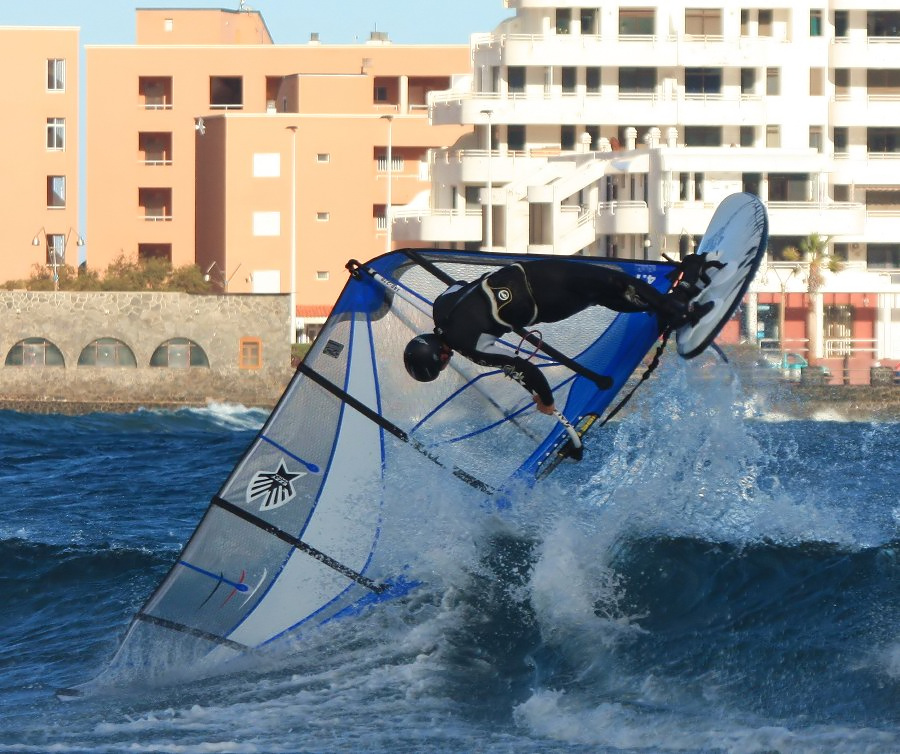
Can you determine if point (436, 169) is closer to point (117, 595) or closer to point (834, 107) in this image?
point (834, 107)

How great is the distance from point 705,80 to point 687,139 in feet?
6.07

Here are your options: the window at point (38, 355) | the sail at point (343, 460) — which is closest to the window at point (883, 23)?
the window at point (38, 355)

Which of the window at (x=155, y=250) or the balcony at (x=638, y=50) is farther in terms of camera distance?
the window at (x=155, y=250)

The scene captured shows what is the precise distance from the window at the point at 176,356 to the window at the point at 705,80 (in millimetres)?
17135

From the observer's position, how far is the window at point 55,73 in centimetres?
5531

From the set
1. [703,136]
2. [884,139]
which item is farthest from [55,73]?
[884,139]

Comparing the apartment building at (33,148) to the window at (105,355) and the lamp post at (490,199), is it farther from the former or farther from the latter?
the lamp post at (490,199)

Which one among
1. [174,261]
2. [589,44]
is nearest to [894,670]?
[589,44]

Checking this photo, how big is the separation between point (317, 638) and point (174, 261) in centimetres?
4942

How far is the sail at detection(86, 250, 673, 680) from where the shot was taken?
8445 mm

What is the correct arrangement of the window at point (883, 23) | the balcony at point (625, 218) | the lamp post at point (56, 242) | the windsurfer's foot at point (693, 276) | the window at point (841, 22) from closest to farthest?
the windsurfer's foot at point (693, 276) → the balcony at point (625, 218) → the window at point (841, 22) → the window at point (883, 23) → the lamp post at point (56, 242)

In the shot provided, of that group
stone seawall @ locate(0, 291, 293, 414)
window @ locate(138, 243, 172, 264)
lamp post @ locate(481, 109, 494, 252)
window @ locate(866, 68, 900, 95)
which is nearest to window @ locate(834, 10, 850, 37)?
window @ locate(866, 68, 900, 95)

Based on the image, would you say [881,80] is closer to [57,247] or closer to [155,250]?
[155,250]

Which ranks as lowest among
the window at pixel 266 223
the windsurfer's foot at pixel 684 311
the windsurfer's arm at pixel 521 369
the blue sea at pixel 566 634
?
the blue sea at pixel 566 634
